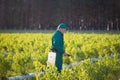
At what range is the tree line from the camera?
77.7 meters

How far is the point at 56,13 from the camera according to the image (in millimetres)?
78688

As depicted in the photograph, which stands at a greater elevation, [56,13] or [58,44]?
[56,13]

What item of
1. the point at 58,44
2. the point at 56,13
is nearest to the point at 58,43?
the point at 58,44

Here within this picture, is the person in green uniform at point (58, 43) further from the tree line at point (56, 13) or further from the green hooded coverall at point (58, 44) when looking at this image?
the tree line at point (56, 13)

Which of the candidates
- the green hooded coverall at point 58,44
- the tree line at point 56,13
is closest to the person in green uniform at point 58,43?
the green hooded coverall at point 58,44

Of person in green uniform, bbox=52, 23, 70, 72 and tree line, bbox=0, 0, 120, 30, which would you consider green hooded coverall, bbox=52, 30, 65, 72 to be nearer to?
person in green uniform, bbox=52, 23, 70, 72

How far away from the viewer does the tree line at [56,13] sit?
255 ft

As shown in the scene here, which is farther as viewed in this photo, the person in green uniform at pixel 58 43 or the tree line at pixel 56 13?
the tree line at pixel 56 13

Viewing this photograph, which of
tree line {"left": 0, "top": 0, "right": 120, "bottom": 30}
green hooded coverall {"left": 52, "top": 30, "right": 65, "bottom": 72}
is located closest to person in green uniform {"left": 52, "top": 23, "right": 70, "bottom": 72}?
green hooded coverall {"left": 52, "top": 30, "right": 65, "bottom": 72}

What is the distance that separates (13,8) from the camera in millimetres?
78375

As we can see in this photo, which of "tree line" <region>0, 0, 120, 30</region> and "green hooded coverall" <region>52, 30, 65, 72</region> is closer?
"green hooded coverall" <region>52, 30, 65, 72</region>

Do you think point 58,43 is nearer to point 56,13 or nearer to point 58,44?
point 58,44

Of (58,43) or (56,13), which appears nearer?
(58,43)

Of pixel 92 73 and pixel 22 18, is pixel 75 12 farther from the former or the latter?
pixel 92 73
